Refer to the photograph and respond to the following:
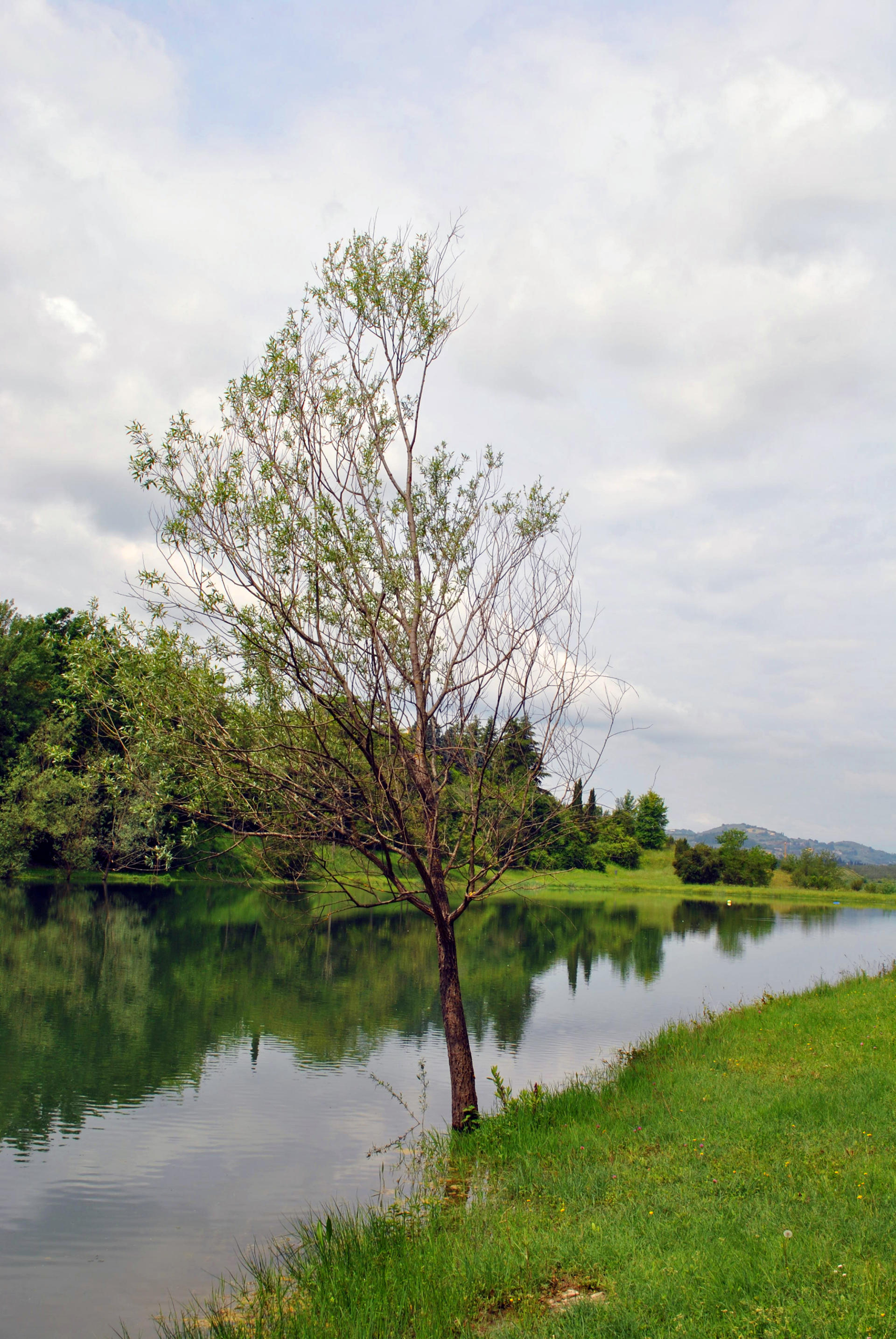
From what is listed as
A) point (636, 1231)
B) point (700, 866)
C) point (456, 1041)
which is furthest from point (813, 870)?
point (636, 1231)

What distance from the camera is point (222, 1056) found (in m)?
18.8

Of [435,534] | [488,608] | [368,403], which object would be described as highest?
[368,403]

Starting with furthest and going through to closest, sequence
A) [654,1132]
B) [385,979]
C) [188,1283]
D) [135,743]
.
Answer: [385,979]
[135,743]
[654,1132]
[188,1283]

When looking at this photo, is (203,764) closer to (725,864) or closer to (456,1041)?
(456,1041)

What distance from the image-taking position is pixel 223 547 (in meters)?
10.4

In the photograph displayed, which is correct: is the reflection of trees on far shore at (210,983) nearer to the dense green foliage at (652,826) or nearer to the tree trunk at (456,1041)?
the tree trunk at (456,1041)

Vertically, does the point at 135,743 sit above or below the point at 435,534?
below

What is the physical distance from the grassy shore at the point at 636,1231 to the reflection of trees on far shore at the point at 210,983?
3997 millimetres

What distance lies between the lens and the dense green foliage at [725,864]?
103 metres

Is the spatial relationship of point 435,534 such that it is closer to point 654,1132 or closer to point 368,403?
point 368,403

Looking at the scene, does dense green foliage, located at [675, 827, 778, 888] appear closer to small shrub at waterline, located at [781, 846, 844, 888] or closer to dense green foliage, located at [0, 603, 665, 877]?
small shrub at waterline, located at [781, 846, 844, 888]

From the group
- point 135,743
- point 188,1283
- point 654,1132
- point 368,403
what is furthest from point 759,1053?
point 368,403

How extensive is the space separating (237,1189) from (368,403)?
11029 millimetres

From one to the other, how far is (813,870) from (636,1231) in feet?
383
